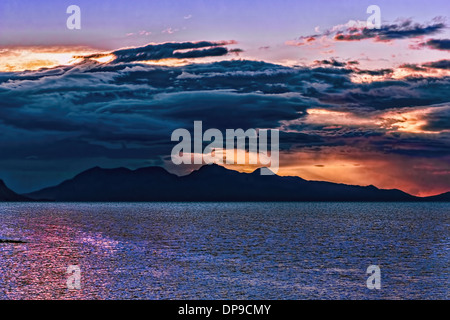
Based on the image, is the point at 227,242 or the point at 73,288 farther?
the point at 227,242

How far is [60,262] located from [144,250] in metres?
20.8

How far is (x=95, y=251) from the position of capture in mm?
99750

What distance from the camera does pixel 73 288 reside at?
60.2 meters

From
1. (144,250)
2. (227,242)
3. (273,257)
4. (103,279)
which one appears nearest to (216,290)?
(103,279)

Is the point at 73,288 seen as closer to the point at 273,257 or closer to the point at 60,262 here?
the point at 60,262

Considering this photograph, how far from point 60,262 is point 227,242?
141 ft
